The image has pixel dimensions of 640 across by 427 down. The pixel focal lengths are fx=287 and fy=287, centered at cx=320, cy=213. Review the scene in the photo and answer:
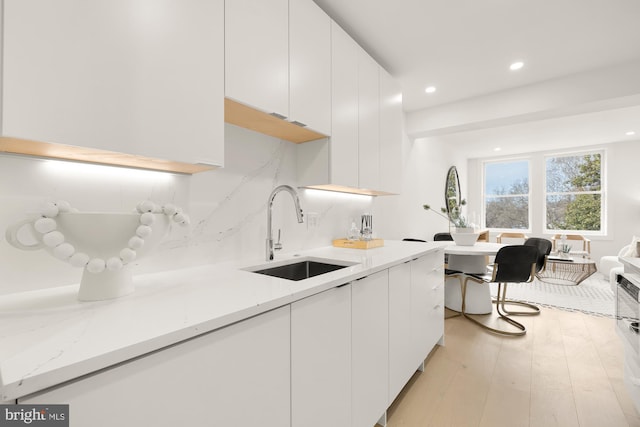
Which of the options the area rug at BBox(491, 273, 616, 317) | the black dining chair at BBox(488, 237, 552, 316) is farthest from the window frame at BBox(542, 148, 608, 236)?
the black dining chair at BBox(488, 237, 552, 316)

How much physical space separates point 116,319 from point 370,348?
109 centimetres

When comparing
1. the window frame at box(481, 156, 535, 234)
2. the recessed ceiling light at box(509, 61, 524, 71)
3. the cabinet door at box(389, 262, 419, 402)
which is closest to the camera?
the cabinet door at box(389, 262, 419, 402)

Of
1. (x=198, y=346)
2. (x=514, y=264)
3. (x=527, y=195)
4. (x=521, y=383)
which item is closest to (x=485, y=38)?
(x=514, y=264)

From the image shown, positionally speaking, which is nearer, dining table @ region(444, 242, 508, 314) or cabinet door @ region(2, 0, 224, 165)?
cabinet door @ region(2, 0, 224, 165)

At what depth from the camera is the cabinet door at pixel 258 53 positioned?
1.19 meters

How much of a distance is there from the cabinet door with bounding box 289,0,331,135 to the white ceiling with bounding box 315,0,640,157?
1.09ft

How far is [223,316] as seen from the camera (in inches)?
28.6

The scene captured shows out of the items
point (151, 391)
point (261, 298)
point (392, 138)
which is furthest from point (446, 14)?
point (151, 391)

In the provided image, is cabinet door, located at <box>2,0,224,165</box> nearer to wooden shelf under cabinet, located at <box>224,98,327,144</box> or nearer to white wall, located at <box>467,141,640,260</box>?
wooden shelf under cabinet, located at <box>224,98,327,144</box>

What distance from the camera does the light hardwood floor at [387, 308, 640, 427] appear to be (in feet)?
5.38

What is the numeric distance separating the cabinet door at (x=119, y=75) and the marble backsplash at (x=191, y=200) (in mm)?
311

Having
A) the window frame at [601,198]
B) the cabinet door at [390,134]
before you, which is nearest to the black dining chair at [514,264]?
the cabinet door at [390,134]

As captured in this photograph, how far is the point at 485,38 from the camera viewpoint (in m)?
2.23

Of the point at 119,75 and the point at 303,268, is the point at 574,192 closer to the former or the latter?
the point at 303,268
